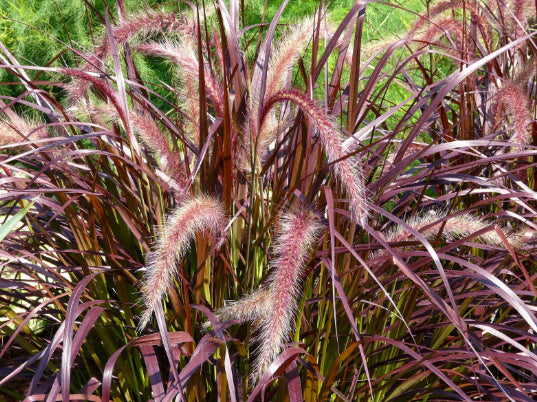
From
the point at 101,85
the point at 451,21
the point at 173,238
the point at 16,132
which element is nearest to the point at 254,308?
the point at 173,238

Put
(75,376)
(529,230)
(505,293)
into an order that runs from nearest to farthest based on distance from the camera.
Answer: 1. (505,293)
2. (529,230)
3. (75,376)

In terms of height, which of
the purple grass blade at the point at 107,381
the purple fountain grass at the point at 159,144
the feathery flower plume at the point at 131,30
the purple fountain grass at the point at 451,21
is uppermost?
the feathery flower plume at the point at 131,30

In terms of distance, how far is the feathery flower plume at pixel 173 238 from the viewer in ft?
3.98

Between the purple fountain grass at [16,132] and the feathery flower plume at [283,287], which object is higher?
the purple fountain grass at [16,132]

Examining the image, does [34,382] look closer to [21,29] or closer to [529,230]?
[529,230]

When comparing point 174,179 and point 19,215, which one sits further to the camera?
point 174,179

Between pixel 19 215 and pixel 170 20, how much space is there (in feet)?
3.19

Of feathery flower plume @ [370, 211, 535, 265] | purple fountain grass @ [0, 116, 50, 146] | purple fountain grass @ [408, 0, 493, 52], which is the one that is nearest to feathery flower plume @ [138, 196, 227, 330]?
feathery flower plume @ [370, 211, 535, 265]

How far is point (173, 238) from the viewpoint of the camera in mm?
1246

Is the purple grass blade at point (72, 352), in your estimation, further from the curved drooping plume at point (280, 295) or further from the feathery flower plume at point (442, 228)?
the feathery flower plume at point (442, 228)

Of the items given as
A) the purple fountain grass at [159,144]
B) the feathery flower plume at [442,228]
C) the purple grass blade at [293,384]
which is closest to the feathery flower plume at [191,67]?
the purple fountain grass at [159,144]

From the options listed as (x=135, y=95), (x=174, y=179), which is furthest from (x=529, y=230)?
(x=135, y=95)

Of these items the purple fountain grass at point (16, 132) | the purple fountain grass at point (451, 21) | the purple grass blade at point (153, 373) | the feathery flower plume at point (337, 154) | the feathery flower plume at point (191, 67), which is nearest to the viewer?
the feathery flower plume at point (337, 154)

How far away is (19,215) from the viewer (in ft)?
3.83
